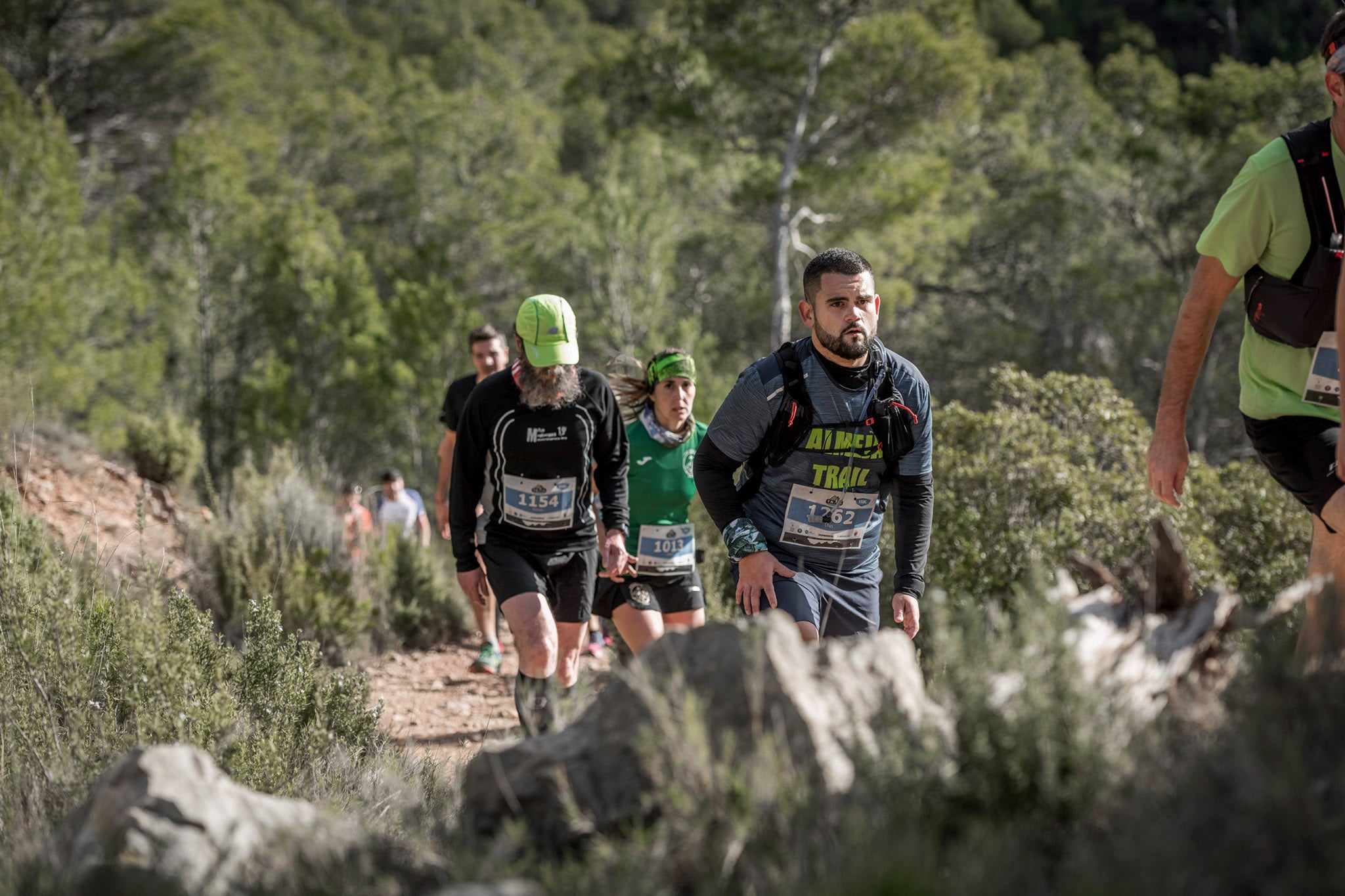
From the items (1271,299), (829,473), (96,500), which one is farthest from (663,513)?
(96,500)

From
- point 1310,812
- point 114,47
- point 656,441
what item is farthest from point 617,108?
point 1310,812

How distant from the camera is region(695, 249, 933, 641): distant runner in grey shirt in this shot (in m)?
3.22

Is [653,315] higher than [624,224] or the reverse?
the reverse

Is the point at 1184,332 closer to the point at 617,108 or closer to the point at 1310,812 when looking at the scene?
the point at 1310,812

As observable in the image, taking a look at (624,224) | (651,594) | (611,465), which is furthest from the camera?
(624,224)

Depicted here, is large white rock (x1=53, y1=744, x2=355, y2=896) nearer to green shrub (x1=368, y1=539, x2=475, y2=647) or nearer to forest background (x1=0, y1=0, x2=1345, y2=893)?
forest background (x1=0, y1=0, x2=1345, y2=893)

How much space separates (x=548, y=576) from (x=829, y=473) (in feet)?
4.44

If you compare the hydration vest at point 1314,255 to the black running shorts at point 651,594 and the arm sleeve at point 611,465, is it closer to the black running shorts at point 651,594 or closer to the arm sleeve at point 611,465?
the arm sleeve at point 611,465

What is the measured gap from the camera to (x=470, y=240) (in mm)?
24609

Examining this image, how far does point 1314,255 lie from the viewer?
96.0 inches

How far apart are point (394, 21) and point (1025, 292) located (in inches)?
1070

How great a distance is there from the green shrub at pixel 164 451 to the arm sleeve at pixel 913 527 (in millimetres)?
10550

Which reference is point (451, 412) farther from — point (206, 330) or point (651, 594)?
point (206, 330)

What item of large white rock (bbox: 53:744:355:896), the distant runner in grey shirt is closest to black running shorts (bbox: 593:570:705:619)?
the distant runner in grey shirt
